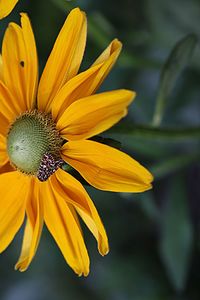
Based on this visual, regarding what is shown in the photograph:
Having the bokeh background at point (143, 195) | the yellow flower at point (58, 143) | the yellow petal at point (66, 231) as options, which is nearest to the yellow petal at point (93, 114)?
the yellow flower at point (58, 143)

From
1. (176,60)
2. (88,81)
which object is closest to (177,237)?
(176,60)

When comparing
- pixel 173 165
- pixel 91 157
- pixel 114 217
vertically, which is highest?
pixel 91 157

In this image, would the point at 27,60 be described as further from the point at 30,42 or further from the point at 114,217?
the point at 114,217

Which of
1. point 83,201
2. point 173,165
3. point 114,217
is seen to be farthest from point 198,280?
point 83,201

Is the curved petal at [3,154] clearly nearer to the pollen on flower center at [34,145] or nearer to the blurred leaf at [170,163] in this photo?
the pollen on flower center at [34,145]

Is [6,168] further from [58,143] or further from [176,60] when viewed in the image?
[176,60]

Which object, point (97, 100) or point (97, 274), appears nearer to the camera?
point (97, 100)

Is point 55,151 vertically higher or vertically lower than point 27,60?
lower
